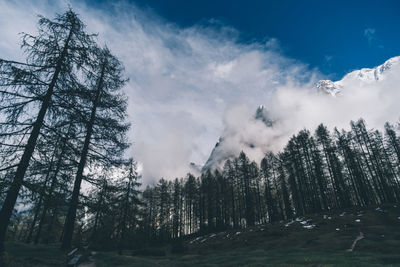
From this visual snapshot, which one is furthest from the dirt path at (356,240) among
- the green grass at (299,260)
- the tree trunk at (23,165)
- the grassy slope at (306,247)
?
the tree trunk at (23,165)

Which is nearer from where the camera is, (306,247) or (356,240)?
(356,240)

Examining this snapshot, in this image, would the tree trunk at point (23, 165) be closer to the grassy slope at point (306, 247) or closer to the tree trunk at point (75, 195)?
the tree trunk at point (75, 195)

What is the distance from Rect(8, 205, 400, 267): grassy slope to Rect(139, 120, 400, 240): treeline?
10.1 meters

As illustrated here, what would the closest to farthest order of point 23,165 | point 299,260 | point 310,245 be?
1. point 23,165
2. point 299,260
3. point 310,245

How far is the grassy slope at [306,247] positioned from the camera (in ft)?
40.0

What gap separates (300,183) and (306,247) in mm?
25689

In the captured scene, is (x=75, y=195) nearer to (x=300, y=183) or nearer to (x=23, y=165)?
(x=23, y=165)

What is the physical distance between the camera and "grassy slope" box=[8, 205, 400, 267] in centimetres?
1220

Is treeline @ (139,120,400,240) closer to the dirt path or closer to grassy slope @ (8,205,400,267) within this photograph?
grassy slope @ (8,205,400,267)

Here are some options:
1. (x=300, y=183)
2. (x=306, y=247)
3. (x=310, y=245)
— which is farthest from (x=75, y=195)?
(x=300, y=183)

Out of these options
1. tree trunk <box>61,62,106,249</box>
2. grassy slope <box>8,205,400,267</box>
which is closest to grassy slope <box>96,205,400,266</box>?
grassy slope <box>8,205,400,267</box>

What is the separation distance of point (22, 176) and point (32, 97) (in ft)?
11.2

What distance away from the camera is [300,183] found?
4112 cm

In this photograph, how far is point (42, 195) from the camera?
758 cm
